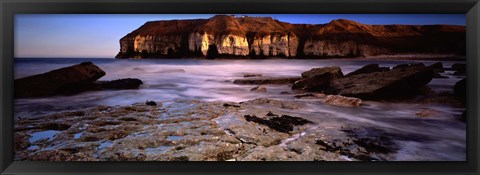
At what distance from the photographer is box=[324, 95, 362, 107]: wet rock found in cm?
225

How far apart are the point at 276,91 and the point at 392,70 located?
2.81ft

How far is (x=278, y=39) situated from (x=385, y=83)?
843 millimetres

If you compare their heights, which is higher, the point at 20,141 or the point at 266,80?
the point at 266,80

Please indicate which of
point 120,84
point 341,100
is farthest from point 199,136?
point 341,100

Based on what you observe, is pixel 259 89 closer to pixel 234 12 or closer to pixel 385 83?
pixel 234 12

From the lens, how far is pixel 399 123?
2.18 m

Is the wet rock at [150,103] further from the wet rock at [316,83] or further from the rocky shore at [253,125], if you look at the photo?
the wet rock at [316,83]

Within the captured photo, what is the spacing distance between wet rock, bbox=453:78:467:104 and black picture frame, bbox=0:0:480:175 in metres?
0.04

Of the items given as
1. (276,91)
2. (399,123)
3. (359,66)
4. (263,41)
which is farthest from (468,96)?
(263,41)

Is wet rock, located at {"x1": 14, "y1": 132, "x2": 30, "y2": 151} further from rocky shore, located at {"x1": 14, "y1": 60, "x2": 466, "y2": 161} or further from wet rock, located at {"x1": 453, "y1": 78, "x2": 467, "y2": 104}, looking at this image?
wet rock, located at {"x1": 453, "y1": 78, "x2": 467, "y2": 104}

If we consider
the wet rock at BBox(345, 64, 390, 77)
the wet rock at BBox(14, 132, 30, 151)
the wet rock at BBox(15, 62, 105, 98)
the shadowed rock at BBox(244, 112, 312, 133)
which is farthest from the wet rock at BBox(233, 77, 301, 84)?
the wet rock at BBox(14, 132, 30, 151)

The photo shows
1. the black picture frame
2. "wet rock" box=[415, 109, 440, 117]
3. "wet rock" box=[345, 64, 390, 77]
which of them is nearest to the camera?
the black picture frame

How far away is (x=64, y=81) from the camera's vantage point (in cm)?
225

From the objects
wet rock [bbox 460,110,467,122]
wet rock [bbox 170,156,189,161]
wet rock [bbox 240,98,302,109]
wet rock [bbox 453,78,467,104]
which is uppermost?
wet rock [bbox 453,78,467,104]
